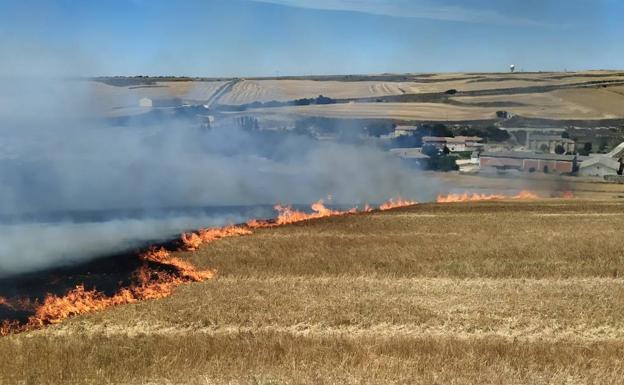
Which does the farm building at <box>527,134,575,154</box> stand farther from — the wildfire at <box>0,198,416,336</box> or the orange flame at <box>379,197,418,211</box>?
the wildfire at <box>0,198,416,336</box>

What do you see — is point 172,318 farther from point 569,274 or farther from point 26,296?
point 569,274

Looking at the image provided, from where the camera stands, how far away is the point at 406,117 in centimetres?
7438

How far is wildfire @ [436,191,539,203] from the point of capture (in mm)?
40884

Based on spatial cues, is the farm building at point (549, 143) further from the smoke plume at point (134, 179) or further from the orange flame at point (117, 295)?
the orange flame at point (117, 295)

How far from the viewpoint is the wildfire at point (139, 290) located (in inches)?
488

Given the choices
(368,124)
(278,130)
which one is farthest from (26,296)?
(368,124)

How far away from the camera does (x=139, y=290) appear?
47.6ft

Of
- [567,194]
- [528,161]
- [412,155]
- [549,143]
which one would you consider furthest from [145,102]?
[549,143]

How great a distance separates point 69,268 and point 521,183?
45.5m

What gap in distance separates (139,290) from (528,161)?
176 feet

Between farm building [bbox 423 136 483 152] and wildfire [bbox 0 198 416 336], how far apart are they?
42.5 m

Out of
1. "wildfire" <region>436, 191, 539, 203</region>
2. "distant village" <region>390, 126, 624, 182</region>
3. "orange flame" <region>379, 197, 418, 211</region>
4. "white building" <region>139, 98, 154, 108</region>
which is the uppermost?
"white building" <region>139, 98, 154, 108</region>

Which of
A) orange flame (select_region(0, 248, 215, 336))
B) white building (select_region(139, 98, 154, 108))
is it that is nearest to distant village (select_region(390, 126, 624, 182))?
white building (select_region(139, 98, 154, 108))

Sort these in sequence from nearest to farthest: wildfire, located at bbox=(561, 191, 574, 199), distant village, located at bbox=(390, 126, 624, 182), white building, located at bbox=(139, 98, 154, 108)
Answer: white building, located at bbox=(139, 98, 154, 108)
wildfire, located at bbox=(561, 191, 574, 199)
distant village, located at bbox=(390, 126, 624, 182)
